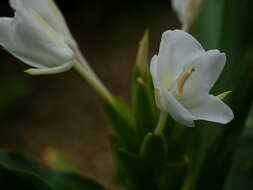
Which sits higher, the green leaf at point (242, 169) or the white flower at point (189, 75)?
the white flower at point (189, 75)

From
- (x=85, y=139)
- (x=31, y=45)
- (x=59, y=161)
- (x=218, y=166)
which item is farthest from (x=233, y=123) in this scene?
(x=85, y=139)

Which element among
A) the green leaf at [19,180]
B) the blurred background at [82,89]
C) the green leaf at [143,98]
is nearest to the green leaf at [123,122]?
the green leaf at [143,98]

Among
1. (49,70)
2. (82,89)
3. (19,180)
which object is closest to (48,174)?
(19,180)

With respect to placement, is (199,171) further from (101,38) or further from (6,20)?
(101,38)

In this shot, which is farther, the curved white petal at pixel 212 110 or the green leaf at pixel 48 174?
the green leaf at pixel 48 174

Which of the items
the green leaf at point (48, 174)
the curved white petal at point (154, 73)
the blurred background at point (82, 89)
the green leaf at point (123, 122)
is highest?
the curved white petal at point (154, 73)

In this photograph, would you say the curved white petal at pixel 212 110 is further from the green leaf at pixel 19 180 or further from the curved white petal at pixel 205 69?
the green leaf at pixel 19 180

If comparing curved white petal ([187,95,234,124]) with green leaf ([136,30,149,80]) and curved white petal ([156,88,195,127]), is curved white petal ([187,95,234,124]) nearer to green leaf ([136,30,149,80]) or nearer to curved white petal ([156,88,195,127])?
curved white petal ([156,88,195,127])
